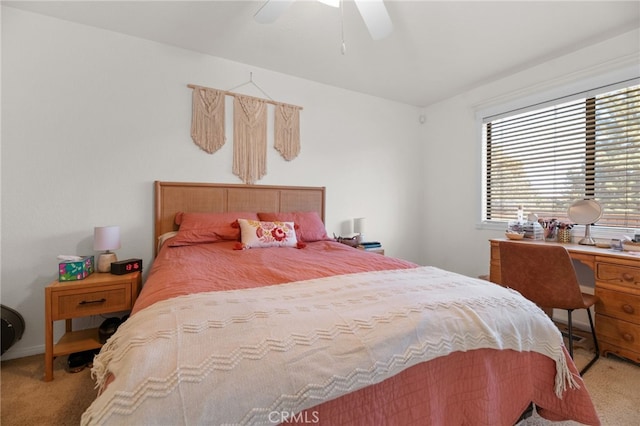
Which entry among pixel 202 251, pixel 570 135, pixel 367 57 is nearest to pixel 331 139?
pixel 367 57

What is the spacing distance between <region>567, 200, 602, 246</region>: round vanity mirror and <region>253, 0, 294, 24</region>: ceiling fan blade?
287 cm

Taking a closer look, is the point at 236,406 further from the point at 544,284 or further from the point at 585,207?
the point at 585,207

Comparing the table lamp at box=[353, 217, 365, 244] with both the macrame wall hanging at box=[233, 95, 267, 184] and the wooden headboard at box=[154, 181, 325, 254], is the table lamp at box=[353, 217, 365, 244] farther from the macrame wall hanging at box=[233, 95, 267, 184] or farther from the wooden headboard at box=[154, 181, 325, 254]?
the macrame wall hanging at box=[233, 95, 267, 184]

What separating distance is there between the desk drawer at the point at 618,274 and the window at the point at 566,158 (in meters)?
0.66

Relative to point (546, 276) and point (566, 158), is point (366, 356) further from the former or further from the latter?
point (566, 158)

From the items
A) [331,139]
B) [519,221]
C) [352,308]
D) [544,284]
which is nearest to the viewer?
[352,308]

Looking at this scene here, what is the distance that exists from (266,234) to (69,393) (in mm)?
1510

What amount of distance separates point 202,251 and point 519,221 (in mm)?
3105

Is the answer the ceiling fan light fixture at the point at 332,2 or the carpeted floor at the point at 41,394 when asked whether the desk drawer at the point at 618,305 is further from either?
the carpeted floor at the point at 41,394

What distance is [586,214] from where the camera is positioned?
7.84 ft

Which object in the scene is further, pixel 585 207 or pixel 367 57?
pixel 367 57

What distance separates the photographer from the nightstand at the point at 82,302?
170 cm

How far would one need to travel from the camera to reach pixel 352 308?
3.26 feet

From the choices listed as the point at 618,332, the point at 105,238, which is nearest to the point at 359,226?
the point at 618,332
